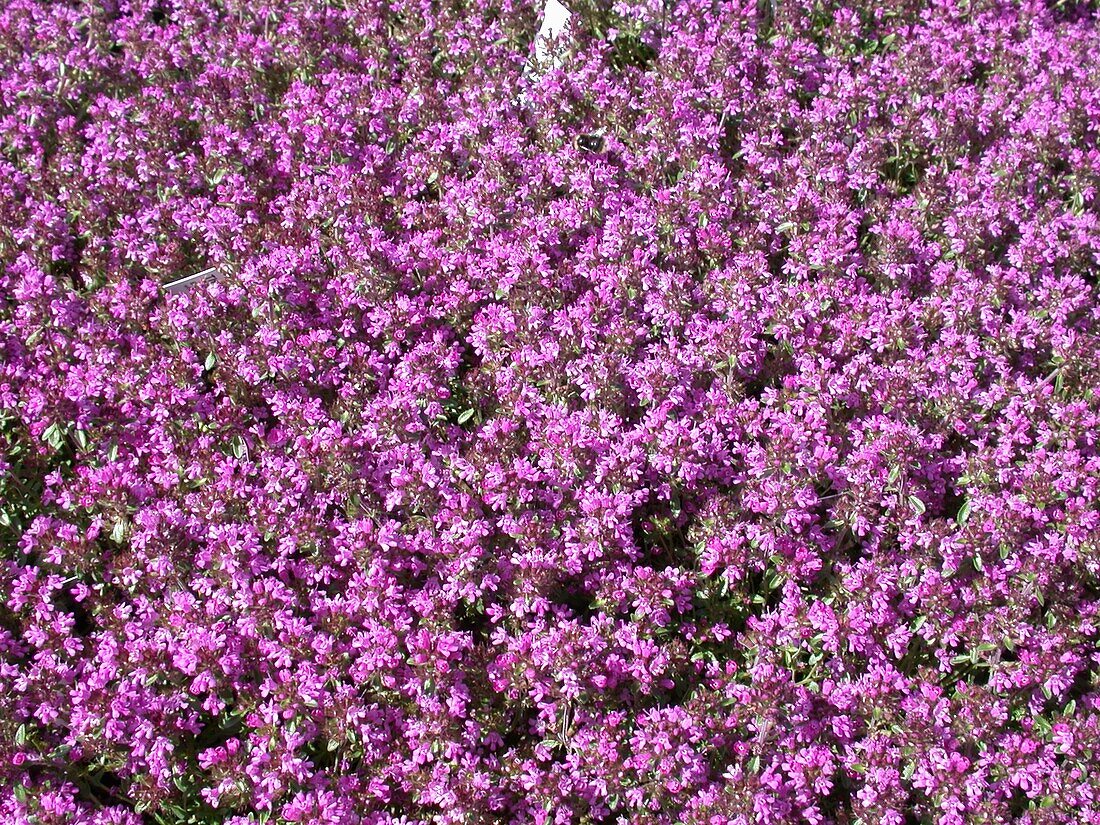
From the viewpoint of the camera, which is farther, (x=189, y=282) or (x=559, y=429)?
(x=189, y=282)

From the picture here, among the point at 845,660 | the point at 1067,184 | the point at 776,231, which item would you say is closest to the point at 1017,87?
the point at 1067,184

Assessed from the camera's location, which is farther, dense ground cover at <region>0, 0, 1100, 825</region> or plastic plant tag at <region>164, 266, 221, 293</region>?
plastic plant tag at <region>164, 266, 221, 293</region>

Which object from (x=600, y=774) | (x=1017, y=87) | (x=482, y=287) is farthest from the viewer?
(x=1017, y=87)

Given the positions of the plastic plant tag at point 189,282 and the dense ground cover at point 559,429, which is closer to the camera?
the dense ground cover at point 559,429

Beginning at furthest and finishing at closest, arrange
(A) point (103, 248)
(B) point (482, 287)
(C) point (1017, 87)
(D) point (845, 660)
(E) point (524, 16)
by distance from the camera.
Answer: (E) point (524, 16) < (C) point (1017, 87) < (A) point (103, 248) < (B) point (482, 287) < (D) point (845, 660)

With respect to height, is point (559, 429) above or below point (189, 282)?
below

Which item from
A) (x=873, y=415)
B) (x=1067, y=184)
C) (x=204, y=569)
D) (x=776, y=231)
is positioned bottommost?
(x=204, y=569)

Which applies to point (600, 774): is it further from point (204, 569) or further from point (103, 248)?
point (103, 248)

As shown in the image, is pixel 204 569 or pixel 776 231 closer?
pixel 204 569
